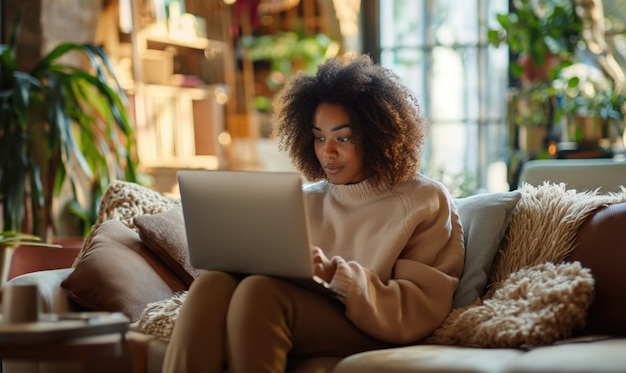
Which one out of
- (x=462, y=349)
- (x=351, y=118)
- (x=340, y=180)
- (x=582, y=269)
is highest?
(x=351, y=118)

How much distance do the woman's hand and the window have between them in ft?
10.9

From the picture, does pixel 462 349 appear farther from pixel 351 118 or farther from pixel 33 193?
pixel 33 193

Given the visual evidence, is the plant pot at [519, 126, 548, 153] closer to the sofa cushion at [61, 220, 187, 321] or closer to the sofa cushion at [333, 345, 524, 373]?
the sofa cushion at [61, 220, 187, 321]

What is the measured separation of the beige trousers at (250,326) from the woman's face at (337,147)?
0.37 metres

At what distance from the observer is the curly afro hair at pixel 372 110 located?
223 centimetres

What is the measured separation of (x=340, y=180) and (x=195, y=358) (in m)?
0.63

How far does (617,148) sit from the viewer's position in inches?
168

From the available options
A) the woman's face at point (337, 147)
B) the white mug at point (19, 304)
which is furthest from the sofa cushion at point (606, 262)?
the white mug at point (19, 304)

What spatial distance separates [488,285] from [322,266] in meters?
0.51

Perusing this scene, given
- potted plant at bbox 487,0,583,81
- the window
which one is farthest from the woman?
the window

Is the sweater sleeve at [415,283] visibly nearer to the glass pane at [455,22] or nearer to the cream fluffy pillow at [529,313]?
the cream fluffy pillow at [529,313]

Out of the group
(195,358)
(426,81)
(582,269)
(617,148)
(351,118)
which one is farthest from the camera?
(426,81)

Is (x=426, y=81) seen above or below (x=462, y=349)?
above

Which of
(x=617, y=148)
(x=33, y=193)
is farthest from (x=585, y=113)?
(x=33, y=193)
